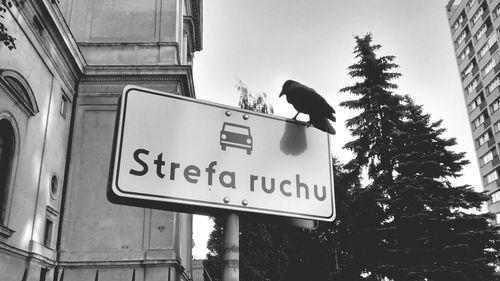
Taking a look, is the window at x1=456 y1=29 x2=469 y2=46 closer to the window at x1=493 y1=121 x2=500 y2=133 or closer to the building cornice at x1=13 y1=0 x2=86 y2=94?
the window at x1=493 y1=121 x2=500 y2=133

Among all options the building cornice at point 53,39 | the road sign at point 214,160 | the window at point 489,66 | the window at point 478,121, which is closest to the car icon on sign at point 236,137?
the road sign at point 214,160

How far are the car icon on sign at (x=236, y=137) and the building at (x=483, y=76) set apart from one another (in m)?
59.0

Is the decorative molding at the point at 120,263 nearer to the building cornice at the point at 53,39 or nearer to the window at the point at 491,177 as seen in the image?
the building cornice at the point at 53,39

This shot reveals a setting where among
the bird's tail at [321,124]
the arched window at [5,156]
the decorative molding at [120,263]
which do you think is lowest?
the bird's tail at [321,124]

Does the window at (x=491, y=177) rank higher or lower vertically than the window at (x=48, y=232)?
higher

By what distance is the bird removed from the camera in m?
2.11

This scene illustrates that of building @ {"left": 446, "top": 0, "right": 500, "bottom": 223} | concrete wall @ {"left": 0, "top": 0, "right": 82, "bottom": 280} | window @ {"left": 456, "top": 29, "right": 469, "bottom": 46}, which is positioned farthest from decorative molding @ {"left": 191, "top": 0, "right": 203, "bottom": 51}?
window @ {"left": 456, "top": 29, "right": 469, "bottom": 46}

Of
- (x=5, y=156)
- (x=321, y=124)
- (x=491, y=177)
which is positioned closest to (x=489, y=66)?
(x=491, y=177)

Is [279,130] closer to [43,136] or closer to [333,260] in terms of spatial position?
[43,136]

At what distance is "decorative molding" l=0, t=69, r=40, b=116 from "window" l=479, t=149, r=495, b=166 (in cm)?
5622

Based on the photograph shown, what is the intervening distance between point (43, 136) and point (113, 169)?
50.8ft

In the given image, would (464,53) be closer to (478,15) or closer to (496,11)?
(478,15)

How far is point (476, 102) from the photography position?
6216 centimetres

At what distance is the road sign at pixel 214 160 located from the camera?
1.67 meters
